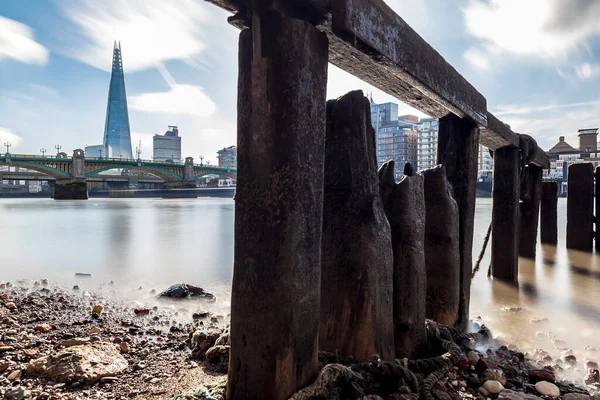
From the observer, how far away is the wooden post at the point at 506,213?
5906 millimetres

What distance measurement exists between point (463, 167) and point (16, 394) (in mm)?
4005

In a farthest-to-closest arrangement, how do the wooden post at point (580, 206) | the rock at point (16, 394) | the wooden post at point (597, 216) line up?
the wooden post at point (597, 216), the wooden post at point (580, 206), the rock at point (16, 394)

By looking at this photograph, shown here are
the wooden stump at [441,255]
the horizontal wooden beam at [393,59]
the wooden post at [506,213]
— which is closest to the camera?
the horizontal wooden beam at [393,59]

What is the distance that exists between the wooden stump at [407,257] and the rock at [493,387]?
43 cm

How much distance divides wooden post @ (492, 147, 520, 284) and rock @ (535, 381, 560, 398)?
382 cm

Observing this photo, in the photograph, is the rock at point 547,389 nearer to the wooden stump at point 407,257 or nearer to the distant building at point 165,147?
the wooden stump at point 407,257

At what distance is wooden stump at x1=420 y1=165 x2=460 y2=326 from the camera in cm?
337

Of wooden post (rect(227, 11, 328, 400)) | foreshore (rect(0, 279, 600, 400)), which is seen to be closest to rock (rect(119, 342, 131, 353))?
foreshore (rect(0, 279, 600, 400))

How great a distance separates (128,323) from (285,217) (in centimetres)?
325

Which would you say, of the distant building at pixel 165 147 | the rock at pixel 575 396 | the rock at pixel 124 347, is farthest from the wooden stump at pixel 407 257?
the distant building at pixel 165 147

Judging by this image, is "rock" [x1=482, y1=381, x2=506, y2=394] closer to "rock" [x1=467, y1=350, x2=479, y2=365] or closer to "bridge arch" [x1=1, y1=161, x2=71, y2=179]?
"rock" [x1=467, y1=350, x2=479, y2=365]

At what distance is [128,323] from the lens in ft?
13.5

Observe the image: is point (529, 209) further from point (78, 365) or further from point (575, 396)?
point (78, 365)

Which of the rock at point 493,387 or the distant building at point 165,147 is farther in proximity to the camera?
the distant building at point 165,147
